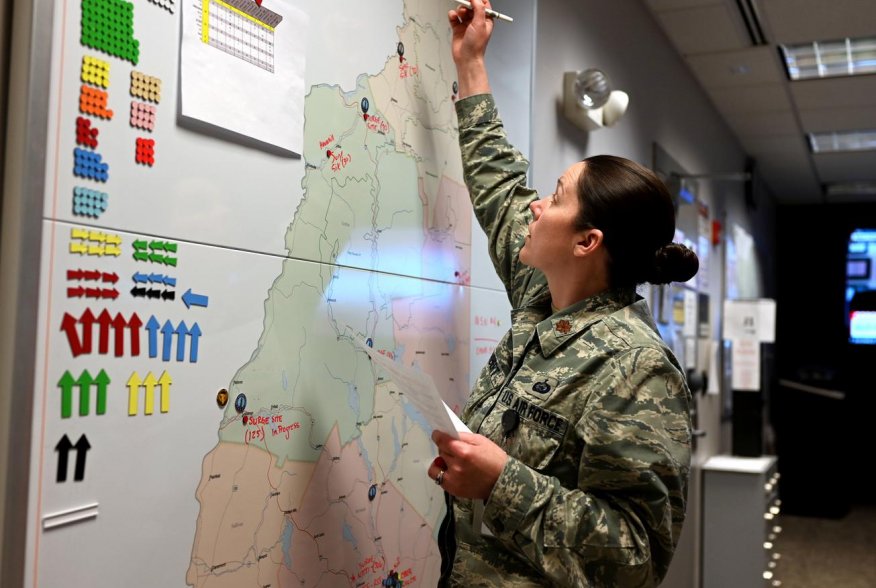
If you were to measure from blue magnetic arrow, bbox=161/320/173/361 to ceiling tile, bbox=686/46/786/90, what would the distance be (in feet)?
12.8

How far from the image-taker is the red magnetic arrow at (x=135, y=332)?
1.08 metres

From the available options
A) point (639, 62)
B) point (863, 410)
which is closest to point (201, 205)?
point (639, 62)

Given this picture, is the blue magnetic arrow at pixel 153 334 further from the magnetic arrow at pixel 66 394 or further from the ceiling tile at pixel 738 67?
the ceiling tile at pixel 738 67

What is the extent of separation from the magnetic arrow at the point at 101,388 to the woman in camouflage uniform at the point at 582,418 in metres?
0.53

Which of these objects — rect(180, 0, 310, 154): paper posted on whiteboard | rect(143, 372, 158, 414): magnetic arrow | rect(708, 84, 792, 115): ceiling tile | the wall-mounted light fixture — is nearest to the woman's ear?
rect(180, 0, 310, 154): paper posted on whiteboard

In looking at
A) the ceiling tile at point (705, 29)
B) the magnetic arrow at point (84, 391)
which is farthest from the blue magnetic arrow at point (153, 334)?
the ceiling tile at point (705, 29)

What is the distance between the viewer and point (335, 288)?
1503mm

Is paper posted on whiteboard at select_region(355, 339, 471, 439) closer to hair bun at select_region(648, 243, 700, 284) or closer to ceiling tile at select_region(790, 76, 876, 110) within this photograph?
hair bun at select_region(648, 243, 700, 284)

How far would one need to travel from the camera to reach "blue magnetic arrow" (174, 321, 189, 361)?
3.78 feet

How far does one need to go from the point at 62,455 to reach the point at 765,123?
5633mm

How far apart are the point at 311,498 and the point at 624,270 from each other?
694 mm

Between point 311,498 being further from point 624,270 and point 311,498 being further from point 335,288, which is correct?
point 624,270

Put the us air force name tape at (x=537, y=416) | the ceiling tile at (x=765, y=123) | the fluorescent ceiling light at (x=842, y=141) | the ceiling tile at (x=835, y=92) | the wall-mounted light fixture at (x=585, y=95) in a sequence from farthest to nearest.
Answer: the fluorescent ceiling light at (x=842, y=141), the ceiling tile at (x=765, y=123), the ceiling tile at (x=835, y=92), the wall-mounted light fixture at (x=585, y=95), the us air force name tape at (x=537, y=416)

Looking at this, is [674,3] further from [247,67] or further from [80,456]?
[80,456]
